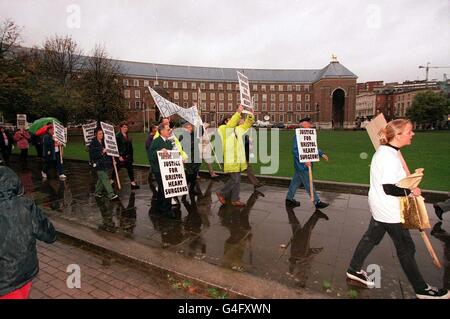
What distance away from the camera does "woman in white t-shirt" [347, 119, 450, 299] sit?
2.94 meters

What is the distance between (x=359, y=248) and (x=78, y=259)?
13.4 ft

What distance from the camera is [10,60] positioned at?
21.8m

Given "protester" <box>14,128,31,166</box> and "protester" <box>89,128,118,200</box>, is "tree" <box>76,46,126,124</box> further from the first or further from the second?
"protester" <box>89,128,118,200</box>

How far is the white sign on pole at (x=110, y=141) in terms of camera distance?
8.27m

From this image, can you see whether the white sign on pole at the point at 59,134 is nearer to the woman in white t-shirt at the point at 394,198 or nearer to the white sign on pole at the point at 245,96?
the white sign on pole at the point at 245,96

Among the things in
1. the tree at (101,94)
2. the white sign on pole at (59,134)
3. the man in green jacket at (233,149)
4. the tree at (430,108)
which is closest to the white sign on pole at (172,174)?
the man in green jacket at (233,149)

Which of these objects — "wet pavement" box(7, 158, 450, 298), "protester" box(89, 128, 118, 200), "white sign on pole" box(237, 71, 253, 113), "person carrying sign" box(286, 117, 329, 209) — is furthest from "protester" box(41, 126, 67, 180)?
"person carrying sign" box(286, 117, 329, 209)

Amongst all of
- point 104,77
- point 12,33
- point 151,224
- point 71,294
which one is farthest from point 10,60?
point 71,294

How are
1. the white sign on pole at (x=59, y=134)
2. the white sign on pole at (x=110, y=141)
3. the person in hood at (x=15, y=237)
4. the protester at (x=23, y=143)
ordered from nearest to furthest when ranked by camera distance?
1. the person in hood at (x=15, y=237)
2. the white sign on pole at (x=110, y=141)
3. the white sign on pole at (x=59, y=134)
4. the protester at (x=23, y=143)

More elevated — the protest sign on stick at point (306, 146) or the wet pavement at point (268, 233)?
the protest sign on stick at point (306, 146)

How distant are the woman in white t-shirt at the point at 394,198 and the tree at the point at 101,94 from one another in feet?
112

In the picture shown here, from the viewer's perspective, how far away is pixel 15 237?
2.27 meters

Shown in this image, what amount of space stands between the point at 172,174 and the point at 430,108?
79.6 metres

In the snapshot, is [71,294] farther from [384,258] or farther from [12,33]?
[12,33]
